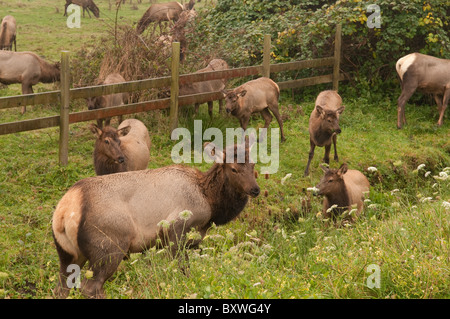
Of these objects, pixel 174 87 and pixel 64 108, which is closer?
pixel 64 108

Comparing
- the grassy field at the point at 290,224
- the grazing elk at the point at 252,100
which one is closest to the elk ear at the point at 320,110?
the grassy field at the point at 290,224

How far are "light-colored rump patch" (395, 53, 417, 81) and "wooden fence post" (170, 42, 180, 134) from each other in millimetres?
5515

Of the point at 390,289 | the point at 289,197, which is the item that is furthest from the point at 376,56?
the point at 390,289

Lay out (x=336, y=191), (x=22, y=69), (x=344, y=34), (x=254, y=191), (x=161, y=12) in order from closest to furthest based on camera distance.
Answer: (x=254, y=191)
(x=336, y=191)
(x=22, y=69)
(x=344, y=34)
(x=161, y=12)

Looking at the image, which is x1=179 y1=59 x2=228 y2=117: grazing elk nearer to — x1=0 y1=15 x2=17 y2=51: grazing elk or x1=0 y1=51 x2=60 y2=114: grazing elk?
x1=0 y1=51 x2=60 y2=114: grazing elk

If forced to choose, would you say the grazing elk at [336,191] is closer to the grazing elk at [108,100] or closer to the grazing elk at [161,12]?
the grazing elk at [108,100]

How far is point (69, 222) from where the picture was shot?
5410 millimetres

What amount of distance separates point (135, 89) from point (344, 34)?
642 cm

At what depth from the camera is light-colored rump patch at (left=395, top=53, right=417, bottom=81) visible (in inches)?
527

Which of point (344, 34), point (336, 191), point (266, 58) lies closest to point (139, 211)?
point (336, 191)

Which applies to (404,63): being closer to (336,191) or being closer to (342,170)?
(342,170)

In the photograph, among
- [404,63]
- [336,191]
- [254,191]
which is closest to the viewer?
[254,191]

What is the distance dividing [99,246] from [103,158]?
326 centimetres

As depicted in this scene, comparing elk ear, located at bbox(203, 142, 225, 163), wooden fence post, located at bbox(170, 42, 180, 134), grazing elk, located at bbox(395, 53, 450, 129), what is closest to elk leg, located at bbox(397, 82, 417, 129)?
grazing elk, located at bbox(395, 53, 450, 129)
